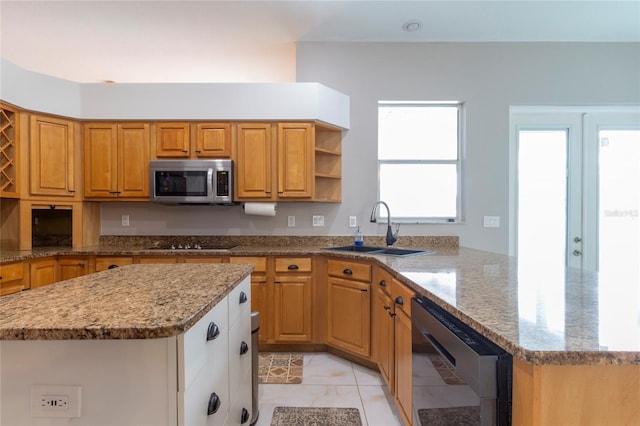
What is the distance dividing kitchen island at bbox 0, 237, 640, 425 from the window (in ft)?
6.27

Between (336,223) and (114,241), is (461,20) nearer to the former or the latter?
(336,223)

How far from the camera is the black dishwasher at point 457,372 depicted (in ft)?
2.69

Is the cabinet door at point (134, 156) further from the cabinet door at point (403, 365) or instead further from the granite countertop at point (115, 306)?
the cabinet door at point (403, 365)

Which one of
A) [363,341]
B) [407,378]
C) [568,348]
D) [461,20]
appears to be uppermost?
[461,20]

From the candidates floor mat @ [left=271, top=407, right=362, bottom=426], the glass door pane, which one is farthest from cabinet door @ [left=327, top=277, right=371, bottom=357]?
the glass door pane

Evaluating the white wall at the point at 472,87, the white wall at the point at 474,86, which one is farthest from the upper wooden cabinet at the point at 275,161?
the white wall at the point at 474,86

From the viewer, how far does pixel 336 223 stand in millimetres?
3180

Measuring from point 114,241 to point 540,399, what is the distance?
12.1ft

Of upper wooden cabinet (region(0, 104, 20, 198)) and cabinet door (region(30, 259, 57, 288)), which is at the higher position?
A: upper wooden cabinet (region(0, 104, 20, 198))

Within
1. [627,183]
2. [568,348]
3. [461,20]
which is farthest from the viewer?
[627,183]

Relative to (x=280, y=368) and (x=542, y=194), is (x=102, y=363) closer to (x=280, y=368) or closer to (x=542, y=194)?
(x=280, y=368)

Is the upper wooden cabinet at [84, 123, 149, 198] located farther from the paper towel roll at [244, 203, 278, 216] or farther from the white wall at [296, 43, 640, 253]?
the white wall at [296, 43, 640, 253]

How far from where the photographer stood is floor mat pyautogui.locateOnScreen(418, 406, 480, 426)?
→ 2.89ft

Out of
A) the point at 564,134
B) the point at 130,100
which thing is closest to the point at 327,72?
the point at 130,100
